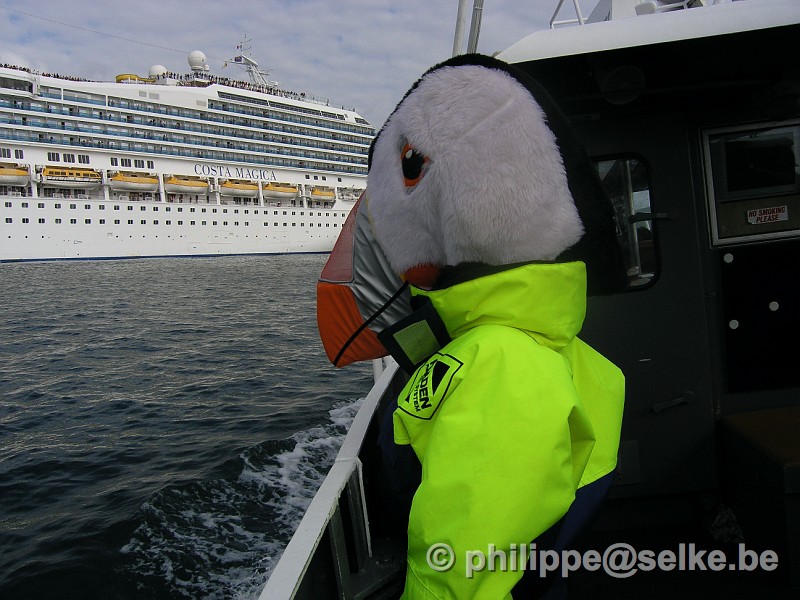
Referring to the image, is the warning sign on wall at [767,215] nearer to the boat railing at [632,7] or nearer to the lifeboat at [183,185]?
the boat railing at [632,7]

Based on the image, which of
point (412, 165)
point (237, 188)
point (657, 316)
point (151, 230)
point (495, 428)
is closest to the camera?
point (495, 428)

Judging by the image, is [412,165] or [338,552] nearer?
[412,165]

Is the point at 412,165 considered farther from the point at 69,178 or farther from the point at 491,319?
the point at 69,178

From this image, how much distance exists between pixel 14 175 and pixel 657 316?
45929 millimetres

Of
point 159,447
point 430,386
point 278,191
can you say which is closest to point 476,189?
point 430,386

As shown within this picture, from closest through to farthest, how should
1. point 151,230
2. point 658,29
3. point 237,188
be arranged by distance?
1. point 658,29
2. point 151,230
3. point 237,188

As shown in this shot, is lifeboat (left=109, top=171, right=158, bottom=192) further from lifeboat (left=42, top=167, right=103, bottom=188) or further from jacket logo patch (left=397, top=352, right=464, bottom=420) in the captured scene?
jacket logo patch (left=397, top=352, right=464, bottom=420)

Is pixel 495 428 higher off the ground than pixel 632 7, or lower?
lower

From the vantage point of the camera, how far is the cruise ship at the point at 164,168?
39.7 metres

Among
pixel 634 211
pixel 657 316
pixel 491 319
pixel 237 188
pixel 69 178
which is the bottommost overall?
pixel 657 316

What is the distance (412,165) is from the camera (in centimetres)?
122

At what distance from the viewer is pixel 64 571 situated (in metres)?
4.78

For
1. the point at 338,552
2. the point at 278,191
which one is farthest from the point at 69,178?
the point at 338,552

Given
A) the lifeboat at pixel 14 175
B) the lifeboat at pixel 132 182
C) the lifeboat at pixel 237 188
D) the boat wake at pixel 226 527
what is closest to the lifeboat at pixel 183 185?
the lifeboat at pixel 132 182
